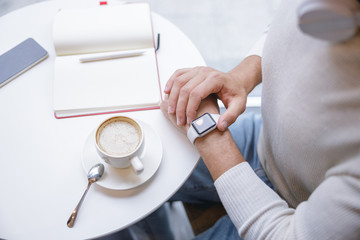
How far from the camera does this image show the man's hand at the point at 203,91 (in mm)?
633

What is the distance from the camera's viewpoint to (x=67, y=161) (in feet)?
2.06

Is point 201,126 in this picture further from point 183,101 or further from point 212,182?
point 212,182

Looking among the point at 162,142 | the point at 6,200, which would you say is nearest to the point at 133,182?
the point at 162,142

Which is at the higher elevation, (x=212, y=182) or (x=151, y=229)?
(x=212, y=182)

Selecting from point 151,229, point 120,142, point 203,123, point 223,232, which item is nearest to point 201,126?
point 203,123

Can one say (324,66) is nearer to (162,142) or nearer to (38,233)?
(162,142)

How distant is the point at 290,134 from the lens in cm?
54

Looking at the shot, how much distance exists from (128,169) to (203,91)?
0.79 ft

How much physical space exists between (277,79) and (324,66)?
0.12 m

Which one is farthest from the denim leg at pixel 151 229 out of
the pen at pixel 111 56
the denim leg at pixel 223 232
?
the pen at pixel 111 56

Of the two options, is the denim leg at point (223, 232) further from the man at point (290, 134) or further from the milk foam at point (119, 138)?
the milk foam at point (119, 138)

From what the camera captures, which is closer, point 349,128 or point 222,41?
point 349,128

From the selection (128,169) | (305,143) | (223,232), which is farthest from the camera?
(223,232)

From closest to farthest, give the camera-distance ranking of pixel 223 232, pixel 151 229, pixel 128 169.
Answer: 1. pixel 128 169
2. pixel 223 232
3. pixel 151 229
